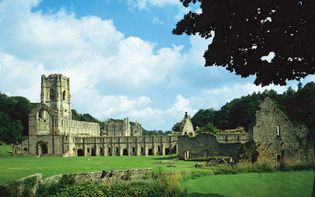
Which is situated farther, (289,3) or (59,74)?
(59,74)

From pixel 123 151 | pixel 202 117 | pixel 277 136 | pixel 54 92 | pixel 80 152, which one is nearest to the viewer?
pixel 277 136

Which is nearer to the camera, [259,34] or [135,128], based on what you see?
[259,34]

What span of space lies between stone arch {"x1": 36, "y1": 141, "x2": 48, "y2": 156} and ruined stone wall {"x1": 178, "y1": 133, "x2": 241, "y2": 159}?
34.1m

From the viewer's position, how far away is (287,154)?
40875mm

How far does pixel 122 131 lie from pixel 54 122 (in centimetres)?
2367

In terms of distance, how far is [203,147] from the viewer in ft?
168

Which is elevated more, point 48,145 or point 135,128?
point 135,128

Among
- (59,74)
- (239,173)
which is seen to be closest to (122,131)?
(59,74)

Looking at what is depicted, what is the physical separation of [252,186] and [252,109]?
6277 cm

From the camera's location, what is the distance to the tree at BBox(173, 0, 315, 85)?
36.6ft

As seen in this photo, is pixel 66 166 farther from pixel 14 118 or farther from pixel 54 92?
pixel 14 118

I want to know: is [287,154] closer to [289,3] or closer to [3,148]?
[289,3]

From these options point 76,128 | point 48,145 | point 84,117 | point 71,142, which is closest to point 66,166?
point 48,145

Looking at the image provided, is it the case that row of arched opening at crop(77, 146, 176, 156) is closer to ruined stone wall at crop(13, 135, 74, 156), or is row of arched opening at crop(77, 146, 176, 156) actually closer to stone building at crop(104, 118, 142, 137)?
ruined stone wall at crop(13, 135, 74, 156)
